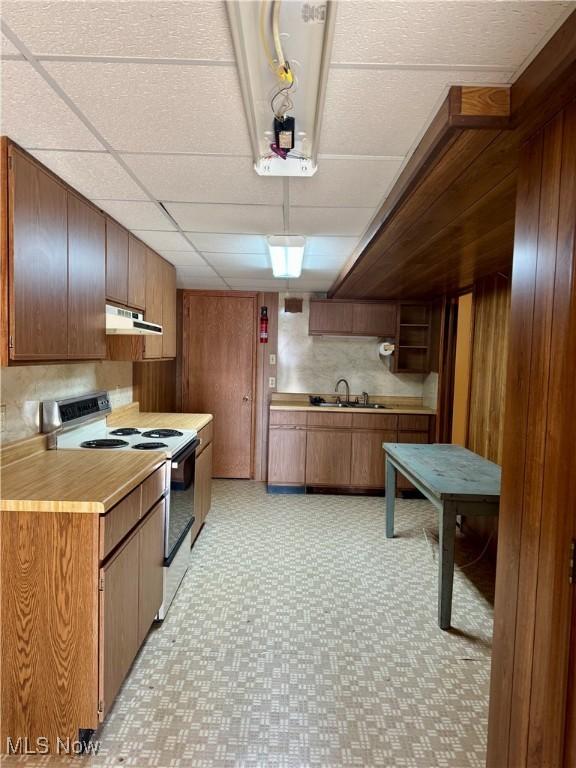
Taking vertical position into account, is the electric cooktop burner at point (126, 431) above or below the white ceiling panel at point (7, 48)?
below

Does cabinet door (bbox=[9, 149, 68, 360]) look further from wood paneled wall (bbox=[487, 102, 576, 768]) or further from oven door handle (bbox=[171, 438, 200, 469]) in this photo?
wood paneled wall (bbox=[487, 102, 576, 768])

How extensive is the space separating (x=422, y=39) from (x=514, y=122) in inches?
14.7

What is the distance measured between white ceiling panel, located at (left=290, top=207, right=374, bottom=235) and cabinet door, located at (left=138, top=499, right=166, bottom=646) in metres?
1.67

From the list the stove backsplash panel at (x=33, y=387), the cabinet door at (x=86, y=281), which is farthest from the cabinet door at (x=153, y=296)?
the cabinet door at (x=86, y=281)

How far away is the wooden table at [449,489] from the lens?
2.49 meters

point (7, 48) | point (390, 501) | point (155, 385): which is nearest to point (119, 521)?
point (7, 48)

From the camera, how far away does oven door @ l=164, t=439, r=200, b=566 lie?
8.37 feet

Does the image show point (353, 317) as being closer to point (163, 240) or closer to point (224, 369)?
point (224, 369)

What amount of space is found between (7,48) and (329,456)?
164 inches

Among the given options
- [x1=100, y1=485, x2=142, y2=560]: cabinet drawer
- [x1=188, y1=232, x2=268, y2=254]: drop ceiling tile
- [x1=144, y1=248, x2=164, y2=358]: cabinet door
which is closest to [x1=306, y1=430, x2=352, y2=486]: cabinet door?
[x1=144, y1=248, x2=164, y2=358]: cabinet door

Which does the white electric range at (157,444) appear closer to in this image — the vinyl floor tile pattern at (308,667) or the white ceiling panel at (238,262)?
the vinyl floor tile pattern at (308,667)

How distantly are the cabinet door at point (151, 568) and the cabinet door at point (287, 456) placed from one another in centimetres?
246

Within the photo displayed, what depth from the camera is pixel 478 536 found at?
3717 millimetres

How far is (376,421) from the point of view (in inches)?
188
